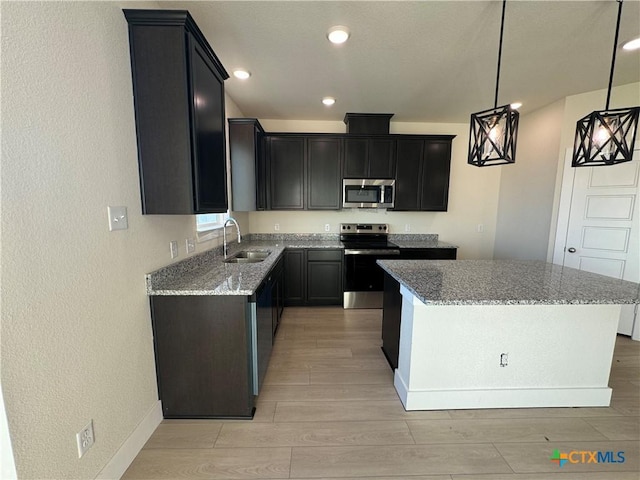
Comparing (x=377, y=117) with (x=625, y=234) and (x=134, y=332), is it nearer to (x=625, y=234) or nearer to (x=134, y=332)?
(x=625, y=234)

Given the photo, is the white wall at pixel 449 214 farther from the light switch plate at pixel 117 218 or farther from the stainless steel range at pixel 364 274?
the light switch plate at pixel 117 218

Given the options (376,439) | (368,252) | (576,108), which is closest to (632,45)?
(576,108)

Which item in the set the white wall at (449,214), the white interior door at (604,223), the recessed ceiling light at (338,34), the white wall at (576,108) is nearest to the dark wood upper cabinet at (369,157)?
the white wall at (449,214)

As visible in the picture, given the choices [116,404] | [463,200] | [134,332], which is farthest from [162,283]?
[463,200]

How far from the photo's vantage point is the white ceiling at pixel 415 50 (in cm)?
174

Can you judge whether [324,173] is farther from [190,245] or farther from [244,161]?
[190,245]

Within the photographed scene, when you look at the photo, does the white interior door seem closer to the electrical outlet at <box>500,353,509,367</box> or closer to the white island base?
the white island base

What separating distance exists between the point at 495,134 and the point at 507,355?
1.49 meters

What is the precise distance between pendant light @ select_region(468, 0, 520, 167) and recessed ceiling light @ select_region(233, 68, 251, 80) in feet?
6.76

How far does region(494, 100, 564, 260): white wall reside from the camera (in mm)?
3371

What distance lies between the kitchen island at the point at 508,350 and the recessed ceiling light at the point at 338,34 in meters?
1.84

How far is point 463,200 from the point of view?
169 inches

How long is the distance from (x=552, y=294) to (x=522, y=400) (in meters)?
0.87

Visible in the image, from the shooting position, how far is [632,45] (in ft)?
7.03
